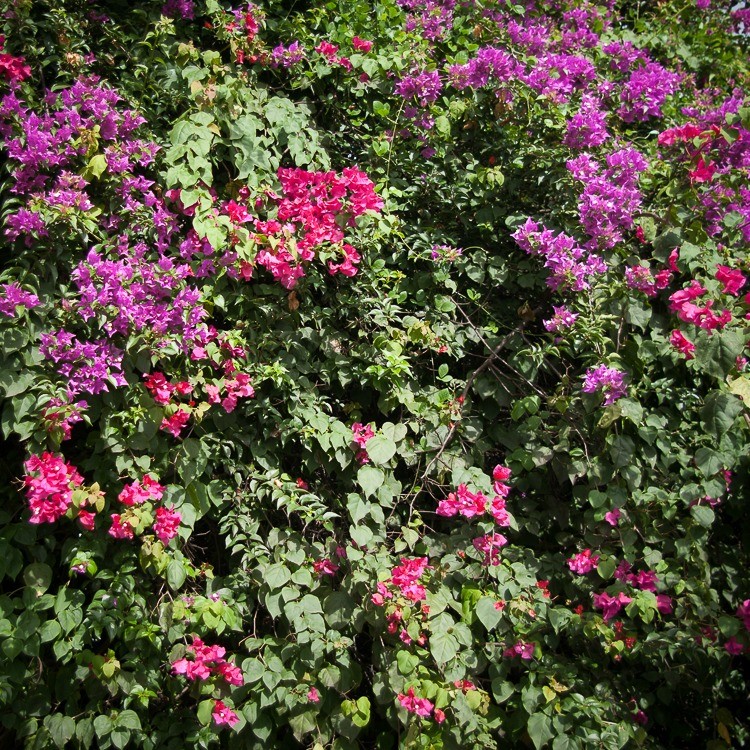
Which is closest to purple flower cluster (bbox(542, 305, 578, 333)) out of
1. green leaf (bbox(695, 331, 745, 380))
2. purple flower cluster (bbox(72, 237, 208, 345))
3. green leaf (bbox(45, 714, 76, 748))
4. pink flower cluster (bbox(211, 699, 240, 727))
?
green leaf (bbox(695, 331, 745, 380))

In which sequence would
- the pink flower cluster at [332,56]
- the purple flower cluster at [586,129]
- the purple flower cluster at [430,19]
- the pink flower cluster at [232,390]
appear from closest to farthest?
the pink flower cluster at [232,390]
the purple flower cluster at [586,129]
the pink flower cluster at [332,56]
the purple flower cluster at [430,19]

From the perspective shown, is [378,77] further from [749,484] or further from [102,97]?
[749,484]

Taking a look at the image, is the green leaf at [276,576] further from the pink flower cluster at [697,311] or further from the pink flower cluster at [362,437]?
the pink flower cluster at [697,311]

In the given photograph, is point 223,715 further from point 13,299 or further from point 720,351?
point 720,351

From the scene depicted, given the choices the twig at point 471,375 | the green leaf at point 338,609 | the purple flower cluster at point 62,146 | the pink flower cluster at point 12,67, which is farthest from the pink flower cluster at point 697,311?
the pink flower cluster at point 12,67

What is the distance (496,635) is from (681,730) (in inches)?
32.5

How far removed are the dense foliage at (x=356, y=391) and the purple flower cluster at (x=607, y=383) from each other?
12mm

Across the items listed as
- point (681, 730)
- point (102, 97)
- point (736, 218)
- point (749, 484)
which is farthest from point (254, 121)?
point (681, 730)

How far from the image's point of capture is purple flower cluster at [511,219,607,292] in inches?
92.6

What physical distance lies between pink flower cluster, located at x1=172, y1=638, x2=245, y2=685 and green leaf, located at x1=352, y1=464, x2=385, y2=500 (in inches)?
20.0

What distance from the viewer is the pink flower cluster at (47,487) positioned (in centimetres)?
193

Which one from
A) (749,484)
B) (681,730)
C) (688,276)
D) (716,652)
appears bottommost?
(681,730)

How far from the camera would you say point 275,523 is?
242 cm

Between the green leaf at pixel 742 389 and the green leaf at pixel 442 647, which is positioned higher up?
the green leaf at pixel 742 389
